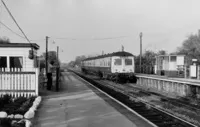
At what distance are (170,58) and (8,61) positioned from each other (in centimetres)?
1899

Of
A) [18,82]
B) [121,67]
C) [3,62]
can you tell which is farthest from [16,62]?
[121,67]

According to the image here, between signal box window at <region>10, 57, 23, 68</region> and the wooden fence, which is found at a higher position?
signal box window at <region>10, 57, 23, 68</region>

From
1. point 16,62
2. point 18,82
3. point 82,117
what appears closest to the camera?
point 82,117

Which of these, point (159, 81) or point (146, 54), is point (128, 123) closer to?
point (159, 81)

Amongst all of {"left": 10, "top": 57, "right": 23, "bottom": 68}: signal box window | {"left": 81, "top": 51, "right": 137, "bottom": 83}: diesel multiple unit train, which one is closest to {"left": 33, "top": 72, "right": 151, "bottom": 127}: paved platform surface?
{"left": 10, "top": 57, "right": 23, "bottom": 68}: signal box window

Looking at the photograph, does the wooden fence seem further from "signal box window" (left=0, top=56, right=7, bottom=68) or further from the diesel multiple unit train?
the diesel multiple unit train

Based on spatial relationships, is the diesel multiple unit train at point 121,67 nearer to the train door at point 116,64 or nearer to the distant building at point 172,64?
the train door at point 116,64

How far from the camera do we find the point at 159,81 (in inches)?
831

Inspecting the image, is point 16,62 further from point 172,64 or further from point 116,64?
point 172,64

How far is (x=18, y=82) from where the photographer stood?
11.3 metres

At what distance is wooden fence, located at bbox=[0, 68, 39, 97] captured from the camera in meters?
11.3

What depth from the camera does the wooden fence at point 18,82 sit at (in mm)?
11258

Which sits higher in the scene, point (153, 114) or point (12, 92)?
point (12, 92)

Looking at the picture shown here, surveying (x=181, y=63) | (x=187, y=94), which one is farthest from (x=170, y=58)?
(x=187, y=94)
